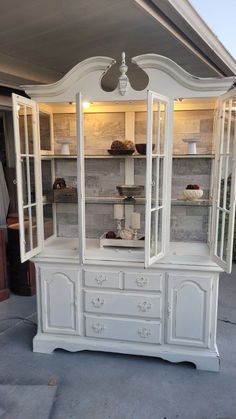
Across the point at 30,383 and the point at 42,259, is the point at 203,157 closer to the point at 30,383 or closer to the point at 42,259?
the point at 42,259

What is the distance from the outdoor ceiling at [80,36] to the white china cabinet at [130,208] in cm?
32

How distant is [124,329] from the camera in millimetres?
2482

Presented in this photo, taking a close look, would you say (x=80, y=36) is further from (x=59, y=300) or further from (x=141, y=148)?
(x=59, y=300)

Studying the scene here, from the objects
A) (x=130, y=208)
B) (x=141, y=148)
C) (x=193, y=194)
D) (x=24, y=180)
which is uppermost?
(x=141, y=148)

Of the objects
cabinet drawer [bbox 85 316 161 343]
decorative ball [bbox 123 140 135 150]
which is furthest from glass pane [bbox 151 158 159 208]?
cabinet drawer [bbox 85 316 161 343]

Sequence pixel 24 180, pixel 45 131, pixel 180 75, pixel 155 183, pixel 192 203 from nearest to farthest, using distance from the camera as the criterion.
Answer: pixel 180 75
pixel 155 183
pixel 24 180
pixel 192 203
pixel 45 131

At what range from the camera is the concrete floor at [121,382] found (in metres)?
1.98

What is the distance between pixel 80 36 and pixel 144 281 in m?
2.01

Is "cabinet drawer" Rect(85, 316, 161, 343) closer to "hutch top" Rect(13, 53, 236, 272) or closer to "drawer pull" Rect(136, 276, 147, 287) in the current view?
"drawer pull" Rect(136, 276, 147, 287)

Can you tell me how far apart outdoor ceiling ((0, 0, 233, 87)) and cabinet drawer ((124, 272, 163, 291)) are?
70.6 inches

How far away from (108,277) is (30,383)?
0.89m

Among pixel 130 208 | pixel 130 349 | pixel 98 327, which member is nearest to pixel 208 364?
pixel 130 349

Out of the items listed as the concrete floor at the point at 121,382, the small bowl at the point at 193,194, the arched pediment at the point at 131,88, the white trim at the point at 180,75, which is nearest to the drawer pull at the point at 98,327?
the concrete floor at the point at 121,382

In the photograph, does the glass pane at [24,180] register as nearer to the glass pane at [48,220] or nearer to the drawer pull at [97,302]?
the glass pane at [48,220]
